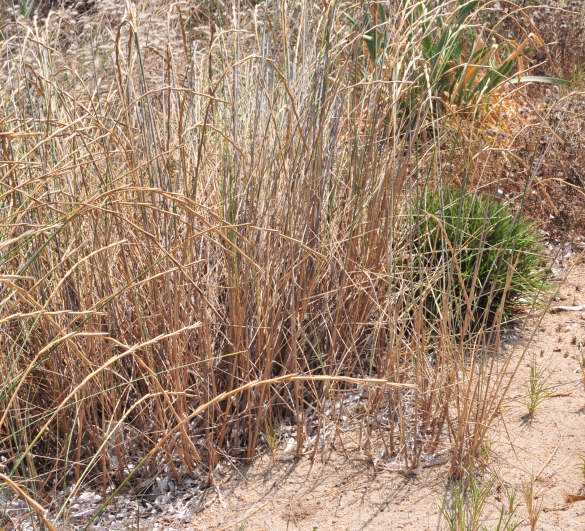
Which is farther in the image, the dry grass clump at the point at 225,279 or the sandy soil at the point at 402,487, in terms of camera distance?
the dry grass clump at the point at 225,279

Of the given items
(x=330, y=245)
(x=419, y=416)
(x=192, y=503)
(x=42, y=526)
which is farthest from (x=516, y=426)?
(x=42, y=526)

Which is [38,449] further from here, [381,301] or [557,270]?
[557,270]

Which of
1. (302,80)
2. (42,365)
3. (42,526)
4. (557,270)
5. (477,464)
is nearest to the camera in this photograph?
(42,526)

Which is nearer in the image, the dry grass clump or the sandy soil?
the sandy soil

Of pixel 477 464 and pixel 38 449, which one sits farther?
pixel 38 449

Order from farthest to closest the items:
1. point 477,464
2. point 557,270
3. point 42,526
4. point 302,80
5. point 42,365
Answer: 1. point 557,270
2. point 302,80
3. point 42,365
4. point 477,464
5. point 42,526

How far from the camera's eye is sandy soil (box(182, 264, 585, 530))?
8.05 feet

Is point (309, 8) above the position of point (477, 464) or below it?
above

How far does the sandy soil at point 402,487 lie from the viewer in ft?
8.05

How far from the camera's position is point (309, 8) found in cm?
307

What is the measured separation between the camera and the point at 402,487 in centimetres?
261

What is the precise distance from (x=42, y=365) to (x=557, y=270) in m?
2.80

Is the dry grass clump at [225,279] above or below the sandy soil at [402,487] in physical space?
above

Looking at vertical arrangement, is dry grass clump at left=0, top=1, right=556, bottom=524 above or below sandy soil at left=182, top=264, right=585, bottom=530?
above
